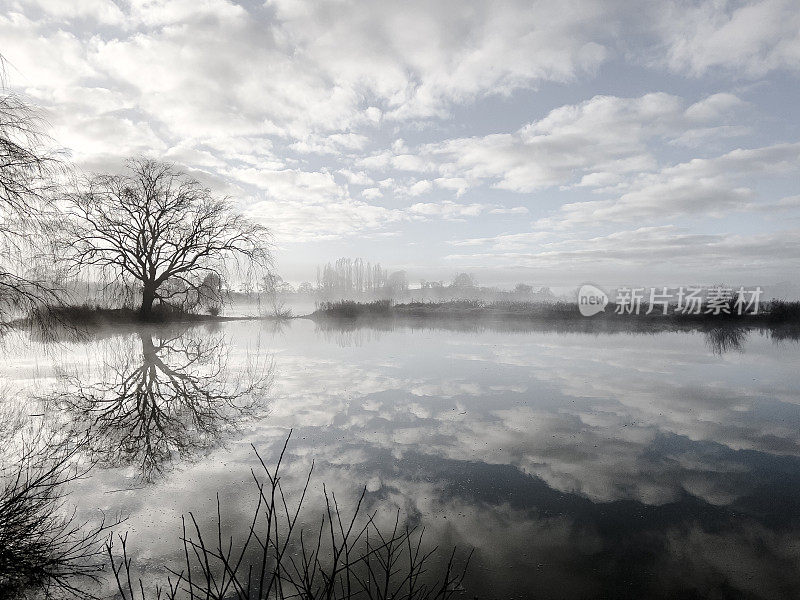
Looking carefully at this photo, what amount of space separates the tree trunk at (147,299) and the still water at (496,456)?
13.6 metres

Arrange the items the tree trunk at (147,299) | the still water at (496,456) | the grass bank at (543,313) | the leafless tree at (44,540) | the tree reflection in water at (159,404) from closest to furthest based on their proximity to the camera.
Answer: the leafless tree at (44,540)
the still water at (496,456)
the tree reflection in water at (159,404)
the tree trunk at (147,299)
the grass bank at (543,313)

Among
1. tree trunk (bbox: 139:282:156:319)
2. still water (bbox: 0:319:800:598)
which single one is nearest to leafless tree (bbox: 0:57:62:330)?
still water (bbox: 0:319:800:598)

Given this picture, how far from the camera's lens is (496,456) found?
18.6 feet

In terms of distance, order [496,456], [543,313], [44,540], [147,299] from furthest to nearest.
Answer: [543,313] → [147,299] → [496,456] → [44,540]

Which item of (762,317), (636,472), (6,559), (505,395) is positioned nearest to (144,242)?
(505,395)

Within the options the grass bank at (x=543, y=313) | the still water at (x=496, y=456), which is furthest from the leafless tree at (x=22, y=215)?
the grass bank at (x=543, y=313)

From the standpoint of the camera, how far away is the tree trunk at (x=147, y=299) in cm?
2519

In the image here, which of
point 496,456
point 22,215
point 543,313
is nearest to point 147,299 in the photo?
point 22,215

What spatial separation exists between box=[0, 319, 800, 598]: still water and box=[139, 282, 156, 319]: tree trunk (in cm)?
1364

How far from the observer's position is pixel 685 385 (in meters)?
9.95

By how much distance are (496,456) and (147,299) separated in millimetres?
Answer: 25144

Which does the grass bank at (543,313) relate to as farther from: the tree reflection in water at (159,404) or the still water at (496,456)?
the tree reflection in water at (159,404)

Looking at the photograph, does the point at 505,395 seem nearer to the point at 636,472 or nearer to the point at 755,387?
the point at 636,472

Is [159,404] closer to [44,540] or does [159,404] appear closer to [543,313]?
[44,540]
